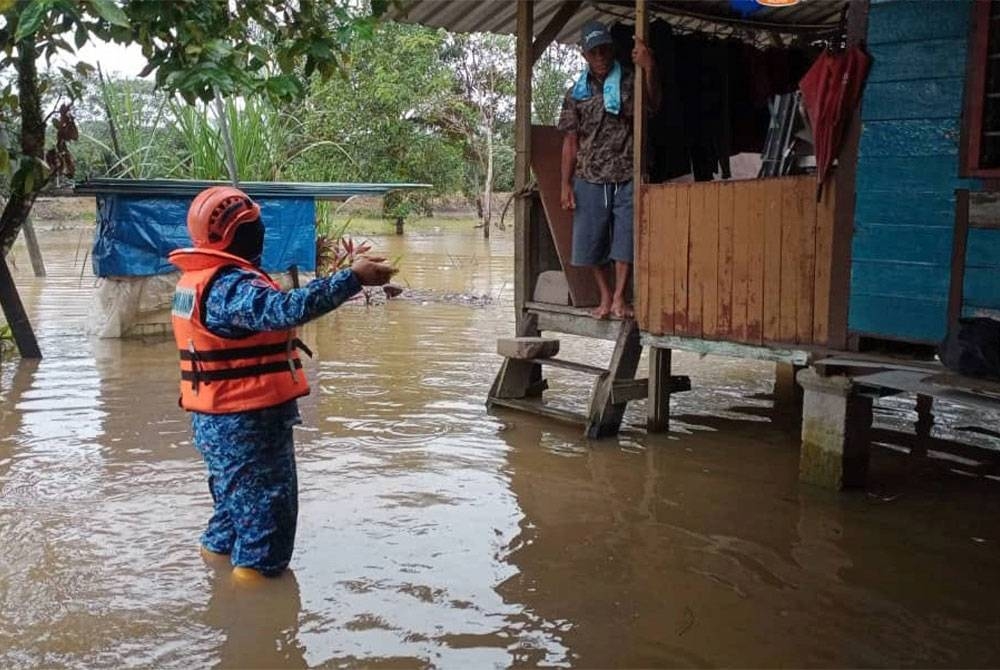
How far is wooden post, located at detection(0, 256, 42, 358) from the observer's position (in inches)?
357

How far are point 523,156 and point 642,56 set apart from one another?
5.32 feet

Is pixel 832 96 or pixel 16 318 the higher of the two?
pixel 832 96

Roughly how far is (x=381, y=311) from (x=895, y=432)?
7618 mm

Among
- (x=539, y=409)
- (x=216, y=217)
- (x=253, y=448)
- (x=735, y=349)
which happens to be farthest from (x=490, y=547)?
(x=539, y=409)

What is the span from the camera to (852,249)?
525 centimetres

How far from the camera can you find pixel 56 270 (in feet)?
56.5

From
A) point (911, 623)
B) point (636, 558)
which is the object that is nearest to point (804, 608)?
point (911, 623)

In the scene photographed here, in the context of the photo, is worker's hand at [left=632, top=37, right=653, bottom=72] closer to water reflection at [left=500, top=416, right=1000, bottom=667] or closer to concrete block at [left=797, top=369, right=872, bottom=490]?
concrete block at [left=797, top=369, right=872, bottom=490]

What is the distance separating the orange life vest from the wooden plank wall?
121 inches

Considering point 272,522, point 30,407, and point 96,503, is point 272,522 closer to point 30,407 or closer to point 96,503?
point 96,503

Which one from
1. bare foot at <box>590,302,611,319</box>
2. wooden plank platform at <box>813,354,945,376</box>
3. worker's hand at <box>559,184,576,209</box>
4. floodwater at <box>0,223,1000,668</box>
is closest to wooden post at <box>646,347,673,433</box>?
floodwater at <box>0,223,1000,668</box>

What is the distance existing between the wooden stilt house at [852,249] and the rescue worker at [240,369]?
2.86m

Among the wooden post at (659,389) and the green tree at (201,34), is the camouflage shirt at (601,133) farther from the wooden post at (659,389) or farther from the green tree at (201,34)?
the green tree at (201,34)

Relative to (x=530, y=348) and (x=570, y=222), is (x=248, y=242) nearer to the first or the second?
(x=530, y=348)
